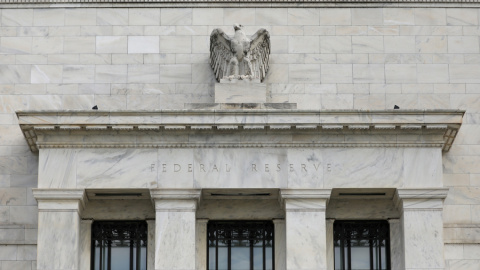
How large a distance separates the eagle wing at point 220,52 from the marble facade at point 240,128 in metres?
0.64

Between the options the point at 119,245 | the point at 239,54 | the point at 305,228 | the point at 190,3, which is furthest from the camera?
the point at 190,3

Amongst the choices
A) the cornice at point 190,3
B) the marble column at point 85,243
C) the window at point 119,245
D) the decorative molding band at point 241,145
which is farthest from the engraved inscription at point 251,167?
the cornice at point 190,3

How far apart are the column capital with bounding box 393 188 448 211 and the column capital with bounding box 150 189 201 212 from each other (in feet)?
19.9

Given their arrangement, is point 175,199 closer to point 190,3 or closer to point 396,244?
point 396,244

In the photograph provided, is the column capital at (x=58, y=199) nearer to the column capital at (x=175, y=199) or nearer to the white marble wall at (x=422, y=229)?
the column capital at (x=175, y=199)

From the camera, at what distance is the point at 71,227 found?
39.8 meters

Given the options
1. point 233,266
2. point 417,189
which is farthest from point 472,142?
point 233,266

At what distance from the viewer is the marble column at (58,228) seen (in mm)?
39531

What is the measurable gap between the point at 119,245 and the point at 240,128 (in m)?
5.31

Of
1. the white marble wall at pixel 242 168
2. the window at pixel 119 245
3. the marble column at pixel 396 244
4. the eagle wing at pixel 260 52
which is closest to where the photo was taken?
the white marble wall at pixel 242 168

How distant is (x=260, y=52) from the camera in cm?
4259

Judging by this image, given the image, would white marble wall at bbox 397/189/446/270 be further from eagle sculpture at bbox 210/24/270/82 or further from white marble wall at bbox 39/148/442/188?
eagle sculpture at bbox 210/24/270/82

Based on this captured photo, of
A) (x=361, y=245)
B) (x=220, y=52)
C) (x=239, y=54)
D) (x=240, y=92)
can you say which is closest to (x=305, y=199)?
(x=361, y=245)

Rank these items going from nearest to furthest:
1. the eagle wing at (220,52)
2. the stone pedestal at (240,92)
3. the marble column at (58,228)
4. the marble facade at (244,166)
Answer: the marble column at (58,228)
the marble facade at (244,166)
the stone pedestal at (240,92)
the eagle wing at (220,52)
